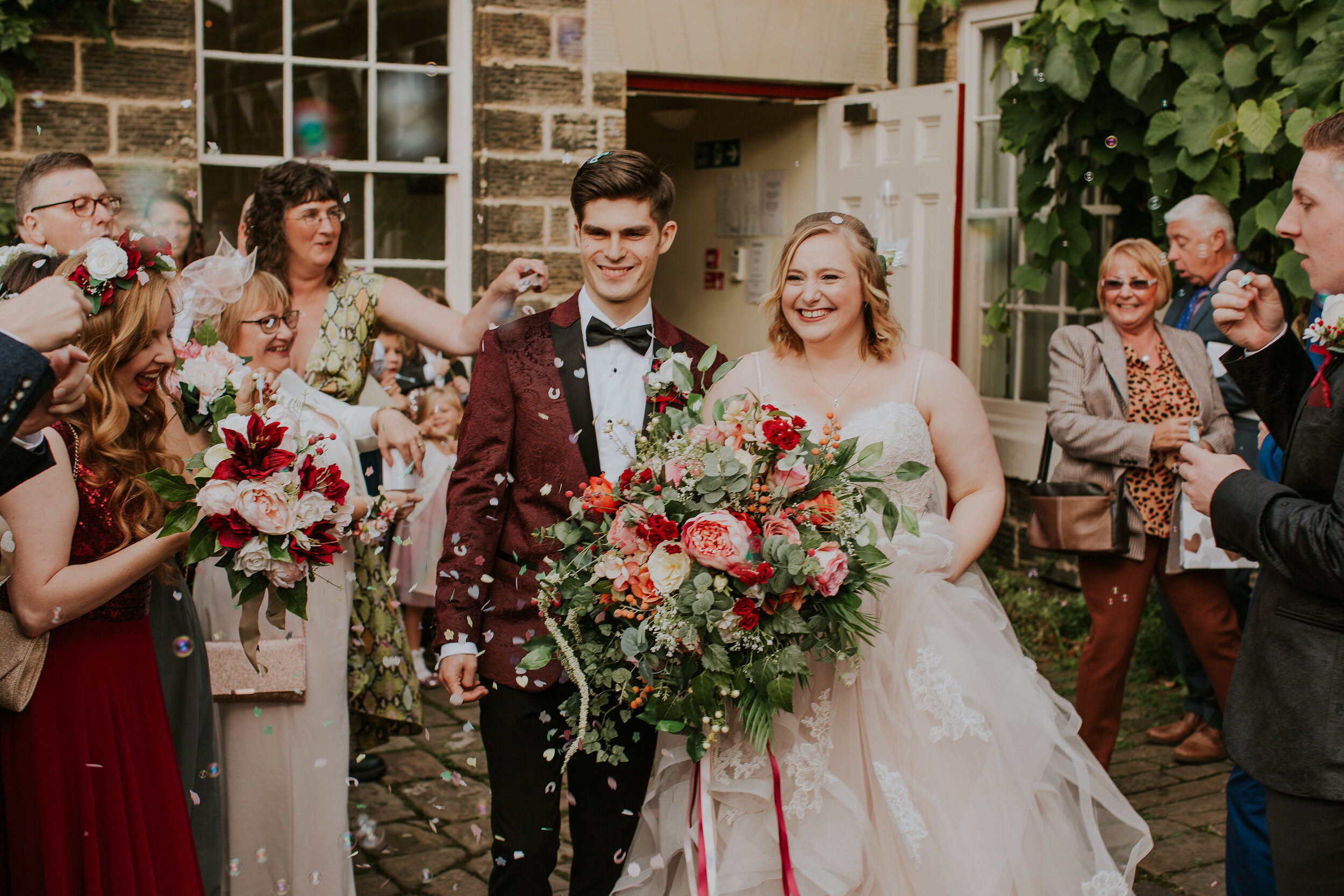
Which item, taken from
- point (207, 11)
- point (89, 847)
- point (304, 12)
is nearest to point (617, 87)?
point (304, 12)

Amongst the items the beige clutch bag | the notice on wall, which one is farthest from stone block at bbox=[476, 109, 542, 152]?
the beige clutch bag

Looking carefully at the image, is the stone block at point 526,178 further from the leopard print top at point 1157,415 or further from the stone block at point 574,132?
the leopard print top at point 1157,415

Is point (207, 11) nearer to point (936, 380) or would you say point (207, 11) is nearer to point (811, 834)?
point (936, 380)

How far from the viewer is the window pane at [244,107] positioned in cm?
623

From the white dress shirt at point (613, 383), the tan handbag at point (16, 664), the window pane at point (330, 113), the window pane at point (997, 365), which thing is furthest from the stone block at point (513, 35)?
the tan handbag at point (16, 664)

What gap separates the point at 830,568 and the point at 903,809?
0.65 metres

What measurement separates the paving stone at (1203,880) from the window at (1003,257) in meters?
3.54

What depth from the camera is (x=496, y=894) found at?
2938 millimetres

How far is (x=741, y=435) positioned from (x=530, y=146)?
454 cm

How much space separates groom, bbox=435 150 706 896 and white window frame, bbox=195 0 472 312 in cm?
374

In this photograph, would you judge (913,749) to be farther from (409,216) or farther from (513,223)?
(409,216)

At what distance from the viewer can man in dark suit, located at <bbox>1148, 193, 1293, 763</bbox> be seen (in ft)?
16.4

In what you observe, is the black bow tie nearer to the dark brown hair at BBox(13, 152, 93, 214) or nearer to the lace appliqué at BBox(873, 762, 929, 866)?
the lace appliqué at BBox(873, 762, 929, 866)

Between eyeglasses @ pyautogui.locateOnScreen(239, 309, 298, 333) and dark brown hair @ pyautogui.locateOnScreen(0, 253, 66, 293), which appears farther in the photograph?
eyeglasses @ pyautogui.locateOnScreen(239, 309, 298, 333)
